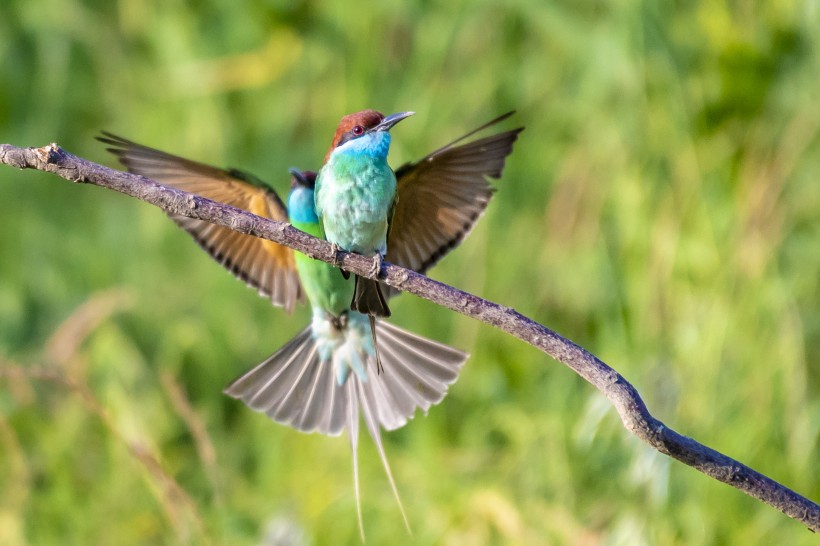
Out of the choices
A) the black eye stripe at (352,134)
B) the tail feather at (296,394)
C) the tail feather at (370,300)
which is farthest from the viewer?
the tail feather at (296,394)

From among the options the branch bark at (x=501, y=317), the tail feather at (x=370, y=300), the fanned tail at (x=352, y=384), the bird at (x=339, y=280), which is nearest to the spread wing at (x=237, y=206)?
the bird at (x=339, y=280)

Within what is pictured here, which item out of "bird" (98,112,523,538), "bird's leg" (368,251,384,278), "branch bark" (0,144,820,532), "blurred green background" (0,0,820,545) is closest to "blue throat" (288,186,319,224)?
"bird" (98,112,523,538)

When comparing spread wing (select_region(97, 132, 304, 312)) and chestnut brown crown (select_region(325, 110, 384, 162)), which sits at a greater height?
chestnut brown crown (select_region(325, 110, 384, 162))

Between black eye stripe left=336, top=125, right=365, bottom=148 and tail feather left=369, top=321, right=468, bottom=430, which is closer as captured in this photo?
black eye stripe left=336, top=125, right=365, bottom=148

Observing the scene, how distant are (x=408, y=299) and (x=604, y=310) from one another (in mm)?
594

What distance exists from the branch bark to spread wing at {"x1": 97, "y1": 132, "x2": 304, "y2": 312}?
762 mm

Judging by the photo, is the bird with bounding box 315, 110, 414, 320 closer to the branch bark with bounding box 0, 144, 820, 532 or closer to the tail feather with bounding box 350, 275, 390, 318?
the tail feather with bounding box 350, 275, 390, 318

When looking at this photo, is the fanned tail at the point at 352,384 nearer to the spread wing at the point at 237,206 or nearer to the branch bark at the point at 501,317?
the spread wing at the point at 237,206

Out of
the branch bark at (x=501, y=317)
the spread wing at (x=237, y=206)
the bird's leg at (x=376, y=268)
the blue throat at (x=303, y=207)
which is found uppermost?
the blue throat at (x=303, y=207)

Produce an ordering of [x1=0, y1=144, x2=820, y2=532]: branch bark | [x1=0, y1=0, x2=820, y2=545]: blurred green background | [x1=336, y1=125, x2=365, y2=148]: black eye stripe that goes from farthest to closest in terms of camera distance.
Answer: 1. [x1=0, y1=0, x2=820, y2=545]: blurred green background
2. [x1=336, y1=125, x2=365, y2=148]: black eye stripe
3. [x1=0, y1=144, x2=820, y2=532]: branch bark

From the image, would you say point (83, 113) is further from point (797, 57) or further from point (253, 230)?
point (253, 230)

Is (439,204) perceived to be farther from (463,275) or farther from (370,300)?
(463,275)

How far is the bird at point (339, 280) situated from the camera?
2240 millimetres

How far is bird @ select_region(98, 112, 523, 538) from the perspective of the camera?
2240 millimetres
